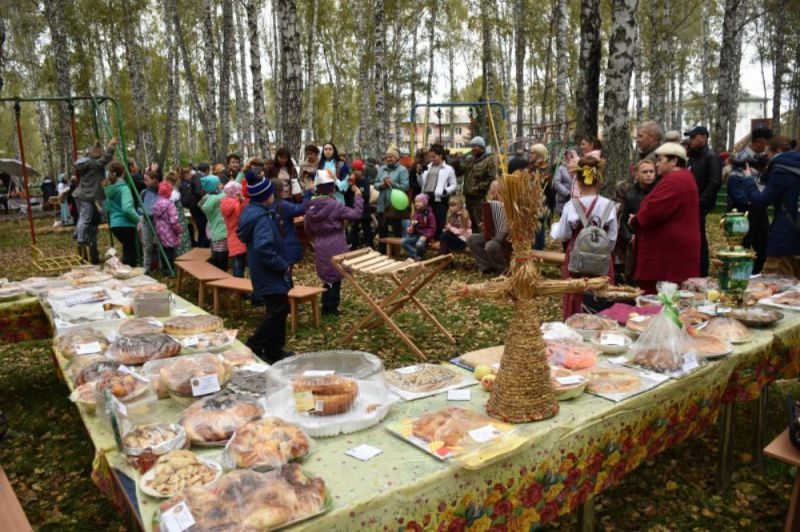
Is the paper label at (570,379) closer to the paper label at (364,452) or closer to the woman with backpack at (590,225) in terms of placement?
the paper label at (364,452)

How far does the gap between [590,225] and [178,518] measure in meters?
3.80

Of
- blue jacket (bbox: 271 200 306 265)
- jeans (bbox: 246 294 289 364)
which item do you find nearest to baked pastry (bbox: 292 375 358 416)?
jeans (bbox: 246 294 289 364)

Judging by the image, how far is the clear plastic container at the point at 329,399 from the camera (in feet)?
6.73

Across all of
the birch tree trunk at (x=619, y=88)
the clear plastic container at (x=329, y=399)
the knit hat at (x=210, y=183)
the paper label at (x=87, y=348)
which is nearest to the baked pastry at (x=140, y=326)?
the paper label at (x=87, y=348)

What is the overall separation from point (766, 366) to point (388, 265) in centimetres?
321

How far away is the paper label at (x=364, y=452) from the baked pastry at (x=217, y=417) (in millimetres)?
421

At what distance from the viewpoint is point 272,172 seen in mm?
8750

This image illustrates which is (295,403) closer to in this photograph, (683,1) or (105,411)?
(105,411)

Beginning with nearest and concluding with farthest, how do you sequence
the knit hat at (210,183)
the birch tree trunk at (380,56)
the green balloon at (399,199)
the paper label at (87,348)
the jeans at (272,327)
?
the paper label at (87,348)
the jeans at (272,327)
the knit hat at (210,183)
the green balloon at (399,199)
the birch tree trunk at (380,56)

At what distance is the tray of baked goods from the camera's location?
2.41 m

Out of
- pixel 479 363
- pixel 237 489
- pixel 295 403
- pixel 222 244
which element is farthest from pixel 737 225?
pixel 222 244

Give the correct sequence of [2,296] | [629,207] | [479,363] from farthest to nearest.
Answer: [629,207], [2,296], [479,363]

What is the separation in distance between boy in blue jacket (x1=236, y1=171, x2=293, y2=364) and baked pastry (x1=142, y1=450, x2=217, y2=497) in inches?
113

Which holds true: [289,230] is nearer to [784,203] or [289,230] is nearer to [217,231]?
[217,231]
